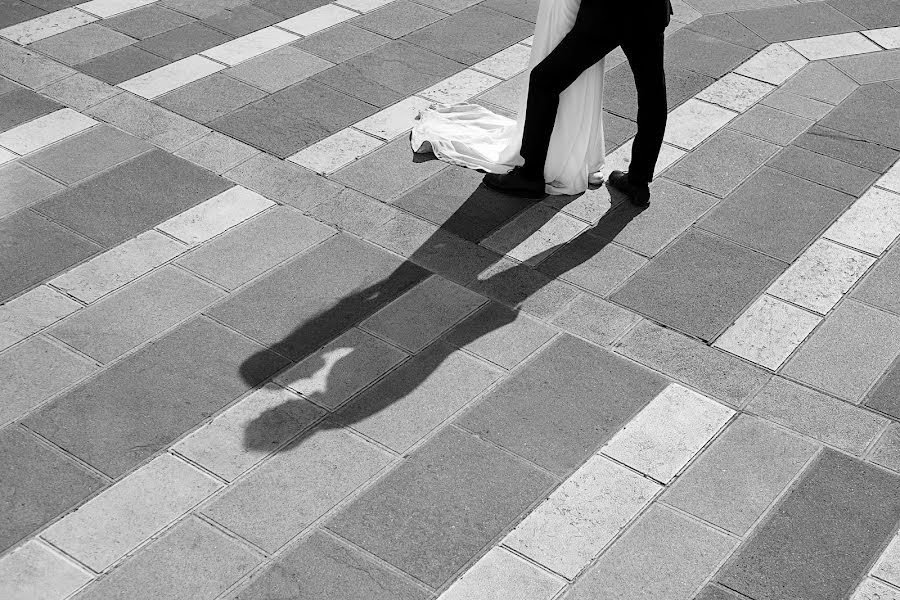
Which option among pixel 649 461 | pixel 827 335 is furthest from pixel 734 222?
pixel 649 461

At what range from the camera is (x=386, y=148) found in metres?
6.82

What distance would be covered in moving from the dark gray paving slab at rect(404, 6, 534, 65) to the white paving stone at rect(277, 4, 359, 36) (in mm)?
622

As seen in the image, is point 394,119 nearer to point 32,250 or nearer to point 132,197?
point 132,197

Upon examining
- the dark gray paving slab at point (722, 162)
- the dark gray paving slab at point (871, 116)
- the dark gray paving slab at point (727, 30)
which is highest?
the dark gray paving slab at point (727, 30)

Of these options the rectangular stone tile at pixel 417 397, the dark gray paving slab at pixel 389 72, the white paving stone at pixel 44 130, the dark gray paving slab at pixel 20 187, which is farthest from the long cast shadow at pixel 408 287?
the white paving stone at pixel 44 130

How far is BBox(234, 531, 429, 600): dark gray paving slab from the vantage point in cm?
402

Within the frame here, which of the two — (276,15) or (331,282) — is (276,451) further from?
(276,15)

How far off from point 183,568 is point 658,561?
5.77 ft

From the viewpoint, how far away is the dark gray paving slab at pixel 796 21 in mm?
8508

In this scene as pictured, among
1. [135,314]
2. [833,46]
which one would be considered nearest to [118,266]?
[135,314]

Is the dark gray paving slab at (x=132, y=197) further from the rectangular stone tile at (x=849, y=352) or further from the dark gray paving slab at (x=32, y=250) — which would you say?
the rectangular stone tile at (x=849, y=352)

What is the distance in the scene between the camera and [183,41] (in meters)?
8.08

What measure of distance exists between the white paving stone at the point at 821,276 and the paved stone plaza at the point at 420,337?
0.02 m

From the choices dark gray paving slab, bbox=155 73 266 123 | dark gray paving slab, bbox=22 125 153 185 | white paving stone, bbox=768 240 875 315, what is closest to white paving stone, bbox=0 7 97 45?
dark gray paving slab, bbox=155 73 266 123
